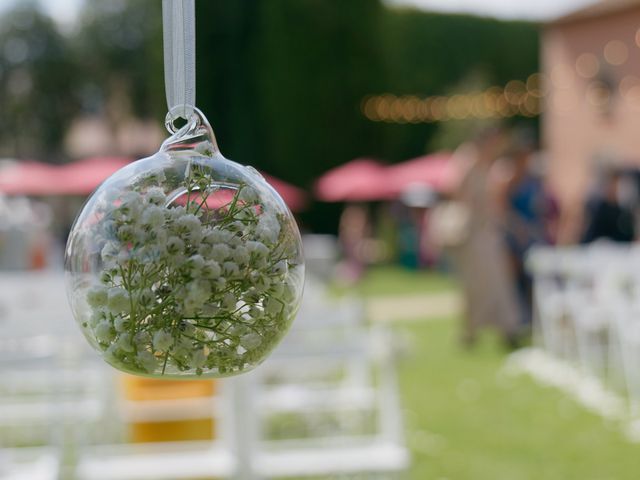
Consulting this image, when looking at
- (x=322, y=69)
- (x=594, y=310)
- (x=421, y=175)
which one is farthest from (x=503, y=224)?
(x=322, y=69)

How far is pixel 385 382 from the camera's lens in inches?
172

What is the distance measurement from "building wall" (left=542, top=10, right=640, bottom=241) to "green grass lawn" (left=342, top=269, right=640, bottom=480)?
9.30 metres

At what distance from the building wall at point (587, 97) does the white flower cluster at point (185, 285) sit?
52.8 ft

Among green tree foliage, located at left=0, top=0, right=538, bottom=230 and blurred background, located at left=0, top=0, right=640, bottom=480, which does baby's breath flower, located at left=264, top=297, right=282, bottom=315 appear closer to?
blurred background, located at left=0, top=0, right=640, bottom=480

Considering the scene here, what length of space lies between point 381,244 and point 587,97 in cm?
613

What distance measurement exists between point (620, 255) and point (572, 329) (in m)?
1.03

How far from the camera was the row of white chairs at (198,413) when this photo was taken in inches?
156

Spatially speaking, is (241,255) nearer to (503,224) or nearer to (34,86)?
(503,224)

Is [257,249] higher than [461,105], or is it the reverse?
[461,105]

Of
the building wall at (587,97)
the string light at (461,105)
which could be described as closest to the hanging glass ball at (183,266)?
the building wall at (587,97)

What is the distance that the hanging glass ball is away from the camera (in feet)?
5.04

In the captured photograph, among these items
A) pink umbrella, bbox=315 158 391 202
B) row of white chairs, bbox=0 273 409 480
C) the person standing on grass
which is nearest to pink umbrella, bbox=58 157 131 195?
pink umbrella, bbox=315 158 391 202

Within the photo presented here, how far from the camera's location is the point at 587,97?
2031 cm

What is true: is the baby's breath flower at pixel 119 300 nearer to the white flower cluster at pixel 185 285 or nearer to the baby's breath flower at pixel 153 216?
the white flower cluster at pixel 185 285
